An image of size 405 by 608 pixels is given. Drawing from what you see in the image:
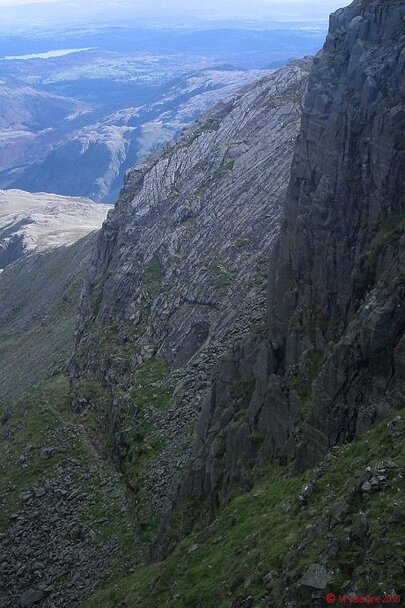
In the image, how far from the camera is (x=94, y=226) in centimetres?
15938

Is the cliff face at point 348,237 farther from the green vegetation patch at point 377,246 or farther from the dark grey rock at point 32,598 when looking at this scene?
the dark grey rock at point 32,598

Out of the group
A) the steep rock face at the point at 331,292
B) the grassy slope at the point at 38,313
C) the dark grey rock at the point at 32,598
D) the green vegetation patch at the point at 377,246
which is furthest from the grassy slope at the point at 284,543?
the grassy slope at the point at 38,313

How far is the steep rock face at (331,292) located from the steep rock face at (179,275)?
677 centimetres

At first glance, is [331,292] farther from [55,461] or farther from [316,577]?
[55,461]

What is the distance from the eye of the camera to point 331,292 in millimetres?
29094

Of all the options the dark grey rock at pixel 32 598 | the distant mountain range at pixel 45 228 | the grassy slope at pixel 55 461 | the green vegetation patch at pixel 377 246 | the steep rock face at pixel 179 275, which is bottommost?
the distant mountain range at pixel 45 228

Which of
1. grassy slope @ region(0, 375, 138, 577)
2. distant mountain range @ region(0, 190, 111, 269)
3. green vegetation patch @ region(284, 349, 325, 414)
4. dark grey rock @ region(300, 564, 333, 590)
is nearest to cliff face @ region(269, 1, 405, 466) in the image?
green vegetation patch @ region(284, 349, 325, 414)

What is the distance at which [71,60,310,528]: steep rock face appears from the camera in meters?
42.8

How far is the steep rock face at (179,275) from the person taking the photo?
140 ft

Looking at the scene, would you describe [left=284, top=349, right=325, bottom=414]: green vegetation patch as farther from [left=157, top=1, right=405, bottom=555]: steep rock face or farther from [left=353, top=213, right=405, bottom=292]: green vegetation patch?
[left=353, top=213, right=405, bottom=292]: green vegetation patch

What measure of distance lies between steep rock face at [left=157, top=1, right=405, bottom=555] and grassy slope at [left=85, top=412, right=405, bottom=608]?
1815mm

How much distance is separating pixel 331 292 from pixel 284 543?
11916 millimetres

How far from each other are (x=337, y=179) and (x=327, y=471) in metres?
13.1

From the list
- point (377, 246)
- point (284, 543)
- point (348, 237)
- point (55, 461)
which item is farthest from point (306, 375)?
point (55, 461)
